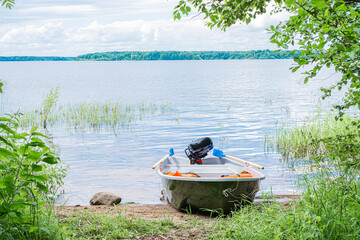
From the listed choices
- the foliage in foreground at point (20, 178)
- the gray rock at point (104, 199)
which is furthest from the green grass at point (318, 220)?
the gray rock at point (104, 199)

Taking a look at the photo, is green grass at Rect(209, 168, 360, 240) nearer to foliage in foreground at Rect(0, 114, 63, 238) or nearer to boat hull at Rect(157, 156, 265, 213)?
boat hull at Rect(157, 156, 265, 213)

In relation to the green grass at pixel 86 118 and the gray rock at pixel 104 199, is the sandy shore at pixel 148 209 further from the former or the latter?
the green grass at pixel 86 118

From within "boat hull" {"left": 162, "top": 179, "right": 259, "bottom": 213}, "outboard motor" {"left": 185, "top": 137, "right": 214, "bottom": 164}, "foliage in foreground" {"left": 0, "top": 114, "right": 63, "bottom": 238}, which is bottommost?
"boat hull" {"left": 162, "top": 179, "right": 259, "bottom": 213}

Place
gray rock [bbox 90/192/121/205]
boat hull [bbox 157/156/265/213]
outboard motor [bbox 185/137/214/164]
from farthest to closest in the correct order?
outboard motor [bbox 185/137/214/164] → gray rock [bbox 90/192/121/205] → boat hull [bbox 157/156/265/213]

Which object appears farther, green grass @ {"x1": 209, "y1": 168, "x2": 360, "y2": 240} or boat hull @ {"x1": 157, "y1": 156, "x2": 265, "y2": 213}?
boat hull @ {"x1": 157, "y1": 156, "x2": 265, "y2": 213}

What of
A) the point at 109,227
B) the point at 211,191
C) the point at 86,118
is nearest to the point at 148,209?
the point at 211,191

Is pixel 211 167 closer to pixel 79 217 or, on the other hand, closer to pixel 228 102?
pixel 79 217

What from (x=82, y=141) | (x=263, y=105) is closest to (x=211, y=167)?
(x=82, y=141)

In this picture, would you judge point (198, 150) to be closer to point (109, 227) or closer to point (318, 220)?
point (109, 227)

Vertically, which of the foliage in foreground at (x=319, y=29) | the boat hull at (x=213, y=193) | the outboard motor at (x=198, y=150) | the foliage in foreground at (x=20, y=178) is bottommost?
the boat hull at (x=213, y=193)

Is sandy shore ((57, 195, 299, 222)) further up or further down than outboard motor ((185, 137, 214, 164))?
further down

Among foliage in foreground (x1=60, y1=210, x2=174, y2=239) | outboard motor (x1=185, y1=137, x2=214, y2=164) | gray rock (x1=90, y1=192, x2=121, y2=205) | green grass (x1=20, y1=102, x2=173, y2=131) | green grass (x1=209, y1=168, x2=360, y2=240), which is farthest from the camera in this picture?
green grass (x1=20, y1=102, x2=173, y2=131)

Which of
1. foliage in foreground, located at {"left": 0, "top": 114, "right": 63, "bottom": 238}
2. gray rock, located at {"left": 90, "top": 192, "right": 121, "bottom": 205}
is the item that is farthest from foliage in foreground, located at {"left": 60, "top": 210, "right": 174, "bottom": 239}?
gray rock, located at {"left": 90, "top": 192, "right": 121, "bottom": 205}

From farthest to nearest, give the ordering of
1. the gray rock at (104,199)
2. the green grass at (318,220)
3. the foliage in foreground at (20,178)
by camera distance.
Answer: the gray rock at (104,199)
the green grass at (318,220)
the foliage in foreground at (20,178)
